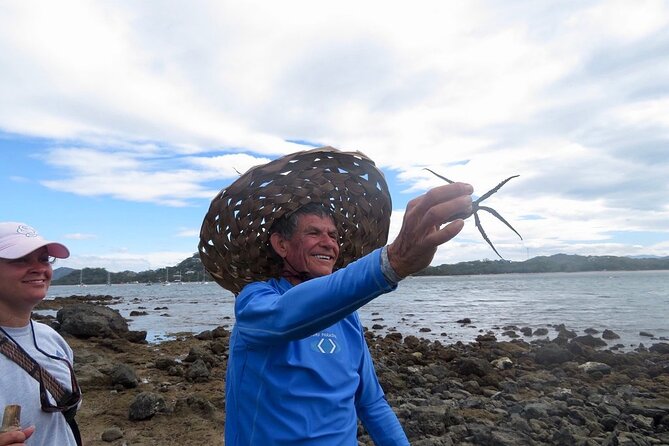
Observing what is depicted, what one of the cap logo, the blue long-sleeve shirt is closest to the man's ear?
the blue long-sleeve shirt

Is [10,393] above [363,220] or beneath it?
beneath

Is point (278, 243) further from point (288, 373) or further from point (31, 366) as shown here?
point (31, 366)

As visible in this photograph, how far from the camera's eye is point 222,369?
12.2 metres

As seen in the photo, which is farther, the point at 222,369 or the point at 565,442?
the point at 222,369

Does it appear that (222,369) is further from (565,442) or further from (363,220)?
(363,220)

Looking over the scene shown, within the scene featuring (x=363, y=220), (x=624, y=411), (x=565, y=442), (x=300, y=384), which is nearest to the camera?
(x=300, y=384)

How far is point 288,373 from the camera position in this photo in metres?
2.30

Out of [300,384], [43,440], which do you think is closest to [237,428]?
[300,384]

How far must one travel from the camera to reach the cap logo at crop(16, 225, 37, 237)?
8.82ft

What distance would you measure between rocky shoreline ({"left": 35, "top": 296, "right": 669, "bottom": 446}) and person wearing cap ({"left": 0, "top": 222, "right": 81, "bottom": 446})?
14.7 ft

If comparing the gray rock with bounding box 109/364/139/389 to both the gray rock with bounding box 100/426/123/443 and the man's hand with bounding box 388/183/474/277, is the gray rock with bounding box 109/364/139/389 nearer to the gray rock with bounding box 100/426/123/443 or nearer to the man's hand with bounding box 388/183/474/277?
the gray rock with bounding box 100/426/123/443

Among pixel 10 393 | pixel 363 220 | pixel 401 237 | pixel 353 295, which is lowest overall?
pixel 10 393

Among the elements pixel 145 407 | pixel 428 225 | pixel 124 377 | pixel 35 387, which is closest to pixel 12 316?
pixel 35 387

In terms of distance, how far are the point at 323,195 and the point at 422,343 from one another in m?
16.8
